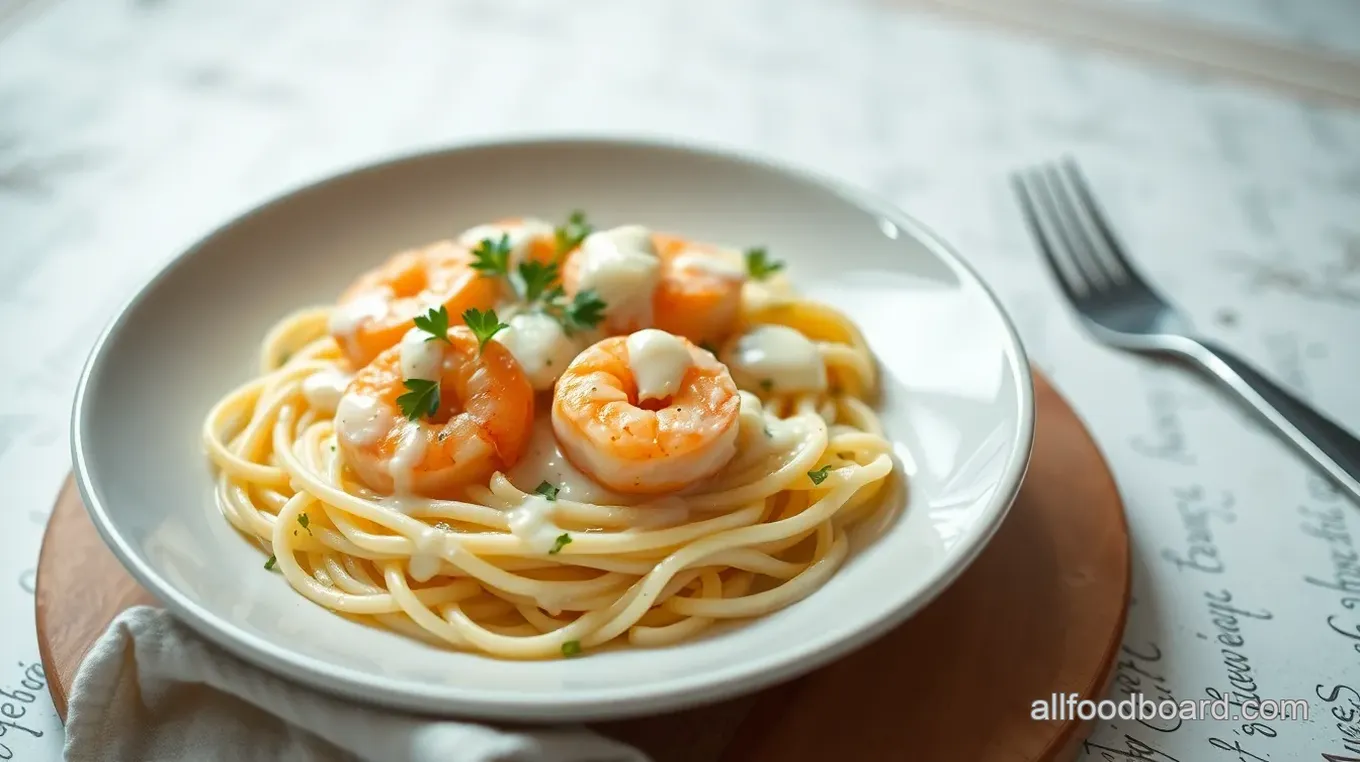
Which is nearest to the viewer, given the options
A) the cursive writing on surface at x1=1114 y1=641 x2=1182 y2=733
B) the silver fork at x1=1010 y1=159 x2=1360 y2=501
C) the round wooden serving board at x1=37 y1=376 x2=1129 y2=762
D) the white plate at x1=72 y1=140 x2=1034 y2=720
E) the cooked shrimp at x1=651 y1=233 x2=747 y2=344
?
the white plate at x1=72 y1=140 x2=1034 y2=720

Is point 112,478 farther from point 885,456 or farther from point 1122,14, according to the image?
point 1122,14

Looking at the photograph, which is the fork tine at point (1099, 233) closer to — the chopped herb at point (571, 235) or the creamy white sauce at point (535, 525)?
the chopped herb at point (571, 235)

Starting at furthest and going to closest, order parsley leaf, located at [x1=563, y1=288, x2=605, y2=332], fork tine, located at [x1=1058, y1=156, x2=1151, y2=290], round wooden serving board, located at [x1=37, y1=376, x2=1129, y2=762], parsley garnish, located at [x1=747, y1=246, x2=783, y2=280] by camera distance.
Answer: fork tine, located at [x1=1058, y1=156, x2=1151, y2=290] < parsley garnish, located at [x1=747, y1=246, x2=783, y2=280] < parsley leaf, located at [x1=563, y1=288, x2=605, y2=332] < round wooden serving board, located at [x1=37, y1=376, x2=1129, y2=762]

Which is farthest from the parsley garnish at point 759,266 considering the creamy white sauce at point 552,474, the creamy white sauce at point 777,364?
the creamy white sauce at point 552,474

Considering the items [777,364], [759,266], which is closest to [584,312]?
[777,364]

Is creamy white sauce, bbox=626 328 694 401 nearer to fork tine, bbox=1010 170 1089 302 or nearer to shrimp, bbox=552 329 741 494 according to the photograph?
shrimp, bbox=552 329 741 494

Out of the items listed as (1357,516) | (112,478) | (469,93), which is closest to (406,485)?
(112,478)

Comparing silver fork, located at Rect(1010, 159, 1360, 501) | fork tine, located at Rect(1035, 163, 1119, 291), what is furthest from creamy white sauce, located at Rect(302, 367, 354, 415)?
fork tine, located at Rect(1035, 163, 1119, 291)
